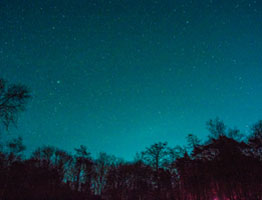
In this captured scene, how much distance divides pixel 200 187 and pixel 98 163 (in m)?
30.6

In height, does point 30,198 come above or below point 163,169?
below

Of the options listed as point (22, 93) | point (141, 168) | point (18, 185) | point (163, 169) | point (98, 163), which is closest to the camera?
point (22, 93)

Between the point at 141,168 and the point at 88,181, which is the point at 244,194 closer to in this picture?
the point at 141,168

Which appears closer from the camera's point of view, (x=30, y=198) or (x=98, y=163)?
(x=30, y=198)

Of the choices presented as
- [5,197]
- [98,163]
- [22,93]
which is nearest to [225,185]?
[22,93]

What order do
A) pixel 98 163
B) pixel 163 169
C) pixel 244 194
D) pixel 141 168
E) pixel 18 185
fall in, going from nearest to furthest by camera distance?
pixel 244 194, pixel 18 185, pixel 163 169, pixel 141 168, pixel 98 163

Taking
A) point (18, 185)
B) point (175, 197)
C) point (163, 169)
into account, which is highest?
point (163, 169)

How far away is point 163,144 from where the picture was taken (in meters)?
32.8

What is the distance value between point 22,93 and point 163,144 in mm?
26120

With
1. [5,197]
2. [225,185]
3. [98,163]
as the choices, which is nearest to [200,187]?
[225,185]

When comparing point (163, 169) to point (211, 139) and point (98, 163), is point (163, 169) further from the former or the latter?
point (98, 163)

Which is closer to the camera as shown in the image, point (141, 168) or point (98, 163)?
point (141, 168)

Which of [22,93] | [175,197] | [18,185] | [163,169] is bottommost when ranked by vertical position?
[175,197]

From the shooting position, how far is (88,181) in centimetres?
4278
